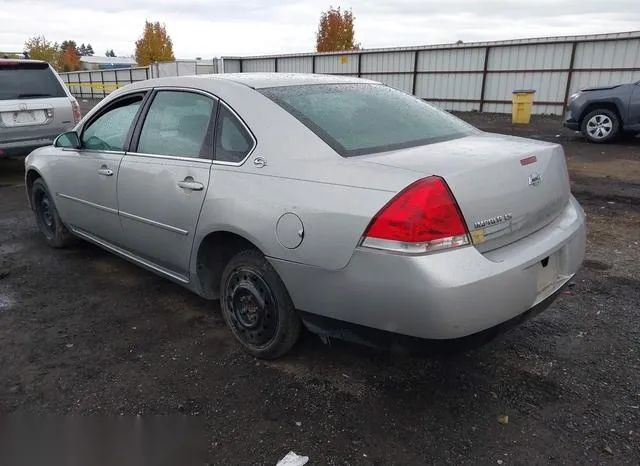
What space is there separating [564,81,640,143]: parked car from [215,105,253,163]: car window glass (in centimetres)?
1049

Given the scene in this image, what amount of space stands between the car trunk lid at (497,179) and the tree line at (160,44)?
33405mm

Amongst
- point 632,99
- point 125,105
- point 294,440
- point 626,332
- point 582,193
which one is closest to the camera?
point 294,440

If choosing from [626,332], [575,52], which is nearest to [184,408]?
[626,332]

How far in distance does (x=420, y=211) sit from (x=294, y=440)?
1.17m

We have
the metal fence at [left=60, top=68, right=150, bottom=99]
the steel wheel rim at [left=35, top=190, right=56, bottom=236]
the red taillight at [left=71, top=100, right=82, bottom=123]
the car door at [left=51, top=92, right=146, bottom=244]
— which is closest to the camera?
the car door at [left=51, top=92, right=146, bottom=244]

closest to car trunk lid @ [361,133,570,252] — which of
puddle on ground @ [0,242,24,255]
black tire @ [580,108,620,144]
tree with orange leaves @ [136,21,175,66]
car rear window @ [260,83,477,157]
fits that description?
car rear window @ [260,83,477,157]

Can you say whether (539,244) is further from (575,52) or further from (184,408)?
(575,52)

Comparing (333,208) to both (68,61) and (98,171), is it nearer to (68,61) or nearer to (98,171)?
(98,171)

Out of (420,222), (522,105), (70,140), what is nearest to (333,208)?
(420,222)

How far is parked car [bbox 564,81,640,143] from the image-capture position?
10.7 m

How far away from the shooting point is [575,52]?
57.2ft

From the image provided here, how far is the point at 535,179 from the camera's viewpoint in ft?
8.45

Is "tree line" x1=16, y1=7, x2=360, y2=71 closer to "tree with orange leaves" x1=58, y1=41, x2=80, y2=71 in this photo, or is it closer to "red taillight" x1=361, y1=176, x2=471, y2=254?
"tree with orange leaves" x1=58, y1=41, x2=80, y2=71

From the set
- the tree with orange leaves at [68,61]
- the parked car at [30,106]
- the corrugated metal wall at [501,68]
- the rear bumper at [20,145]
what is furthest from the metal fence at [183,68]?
the tree with orange leaves at [68,61]
